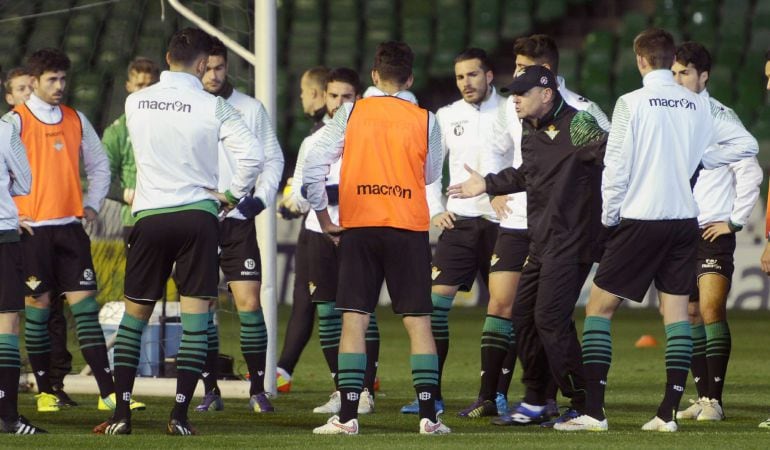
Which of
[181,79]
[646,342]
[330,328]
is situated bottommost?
[646,342]

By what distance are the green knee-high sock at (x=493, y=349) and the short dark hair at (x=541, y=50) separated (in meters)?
1.45

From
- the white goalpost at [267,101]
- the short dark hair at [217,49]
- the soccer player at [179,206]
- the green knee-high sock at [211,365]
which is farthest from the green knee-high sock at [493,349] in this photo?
the short dark hair at [217,49]

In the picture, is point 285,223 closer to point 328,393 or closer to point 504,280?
point 328,393

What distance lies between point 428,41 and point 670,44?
49.6 ft

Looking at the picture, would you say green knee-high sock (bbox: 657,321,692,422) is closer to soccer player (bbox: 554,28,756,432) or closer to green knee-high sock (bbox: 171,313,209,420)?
soccer player (bbox: 554,28,756,432)

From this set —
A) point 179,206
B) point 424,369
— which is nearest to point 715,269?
point 424,369

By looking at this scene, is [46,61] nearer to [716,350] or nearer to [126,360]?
[126,360]

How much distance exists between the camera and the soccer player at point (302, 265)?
9.02 metres

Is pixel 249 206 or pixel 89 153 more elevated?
pixel 89 153

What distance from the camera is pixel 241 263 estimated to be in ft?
27.8

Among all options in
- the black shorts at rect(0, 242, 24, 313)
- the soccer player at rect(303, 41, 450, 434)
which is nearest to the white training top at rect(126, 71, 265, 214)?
the soccer player at rect(303, 41, 450, 434)

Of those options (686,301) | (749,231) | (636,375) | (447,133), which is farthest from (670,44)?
(749,231)

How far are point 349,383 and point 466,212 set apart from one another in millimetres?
2028

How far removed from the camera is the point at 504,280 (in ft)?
26.3
